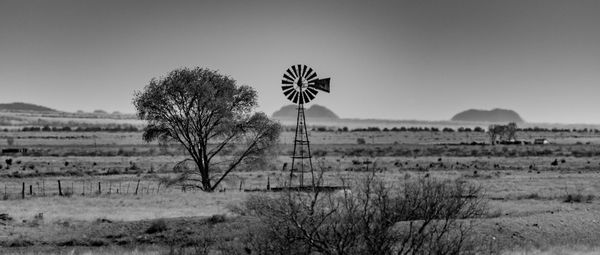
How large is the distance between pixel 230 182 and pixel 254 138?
17.6ft

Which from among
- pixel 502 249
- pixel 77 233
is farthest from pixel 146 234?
pixel 502 249

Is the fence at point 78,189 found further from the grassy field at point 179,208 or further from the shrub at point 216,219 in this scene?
the shrub at point 216,219

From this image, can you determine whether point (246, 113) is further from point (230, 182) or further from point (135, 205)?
point (135, 205)

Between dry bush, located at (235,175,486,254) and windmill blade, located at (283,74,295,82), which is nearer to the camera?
dry bush, located at (235,175,486,254)

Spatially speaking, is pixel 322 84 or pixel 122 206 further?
pixel 322 84

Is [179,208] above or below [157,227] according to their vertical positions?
below

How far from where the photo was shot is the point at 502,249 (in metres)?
21.1

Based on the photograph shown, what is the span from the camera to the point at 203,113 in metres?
42.4

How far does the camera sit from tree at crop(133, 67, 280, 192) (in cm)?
4125

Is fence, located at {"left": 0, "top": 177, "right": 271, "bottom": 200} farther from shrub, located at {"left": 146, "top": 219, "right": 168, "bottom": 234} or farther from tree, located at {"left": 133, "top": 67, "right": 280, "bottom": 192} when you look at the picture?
shrub, located at {"left": 146, "top": 219, "right": 168, "bottom": 234}

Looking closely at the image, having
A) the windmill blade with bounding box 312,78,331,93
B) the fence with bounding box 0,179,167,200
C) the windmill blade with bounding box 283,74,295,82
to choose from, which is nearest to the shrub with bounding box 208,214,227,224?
the fence with bounding box 0,179,167,200

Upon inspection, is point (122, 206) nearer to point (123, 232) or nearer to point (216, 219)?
point (123, 232)

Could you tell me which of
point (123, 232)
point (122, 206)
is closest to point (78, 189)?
point (122, 206)

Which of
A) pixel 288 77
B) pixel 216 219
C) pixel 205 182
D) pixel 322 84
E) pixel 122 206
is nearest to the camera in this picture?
pixel 216 219
